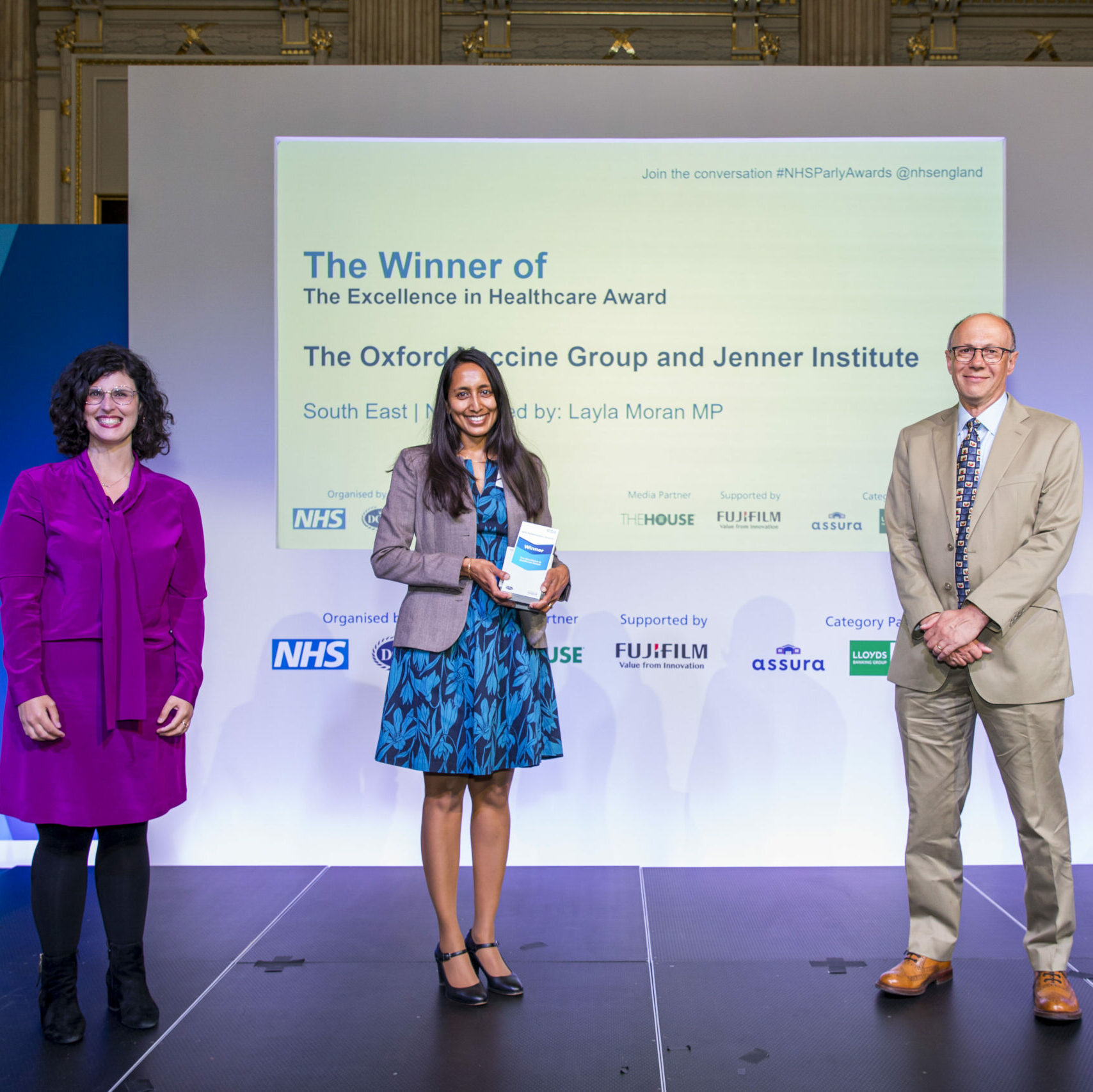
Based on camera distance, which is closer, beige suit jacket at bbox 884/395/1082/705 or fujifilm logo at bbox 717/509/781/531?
beige suit jacket at bbox 884/395/1082/705

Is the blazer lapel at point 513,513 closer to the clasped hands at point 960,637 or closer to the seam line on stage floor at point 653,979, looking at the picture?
the clasped hands at point 960,637

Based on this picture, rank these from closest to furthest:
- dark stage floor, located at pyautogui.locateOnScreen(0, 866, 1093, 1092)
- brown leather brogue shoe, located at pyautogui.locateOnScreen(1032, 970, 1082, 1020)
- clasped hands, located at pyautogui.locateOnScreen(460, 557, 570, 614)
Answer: dark stage floor, located at pyautogui.locateOnScreen(0, 866, 1093, 1092), brown leather brogue shoe, located at pyautogui.locateOnScreen(1032, 970, 1082, 1020), clasped hands, located at pyautogui.locateOnScreen(460, 557, 570, 614)

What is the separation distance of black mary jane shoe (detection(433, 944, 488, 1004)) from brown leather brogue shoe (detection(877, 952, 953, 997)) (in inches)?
38.3

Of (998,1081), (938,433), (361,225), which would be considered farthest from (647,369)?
(998,1081)

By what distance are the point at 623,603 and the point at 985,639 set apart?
1.57 m

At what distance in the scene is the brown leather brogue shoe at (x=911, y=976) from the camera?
2510mm

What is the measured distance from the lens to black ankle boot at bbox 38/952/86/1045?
2258 mm

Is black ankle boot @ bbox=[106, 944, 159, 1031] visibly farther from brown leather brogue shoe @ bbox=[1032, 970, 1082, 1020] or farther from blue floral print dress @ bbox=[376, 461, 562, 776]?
brown leather brogue shoe @ bbox=[1032, 970, 1082, 1020]

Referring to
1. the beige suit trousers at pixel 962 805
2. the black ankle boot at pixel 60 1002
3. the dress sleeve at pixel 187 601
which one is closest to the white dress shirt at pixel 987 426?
the beige suit trousers at pixel 962 805

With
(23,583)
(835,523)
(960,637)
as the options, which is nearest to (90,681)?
(23,583)

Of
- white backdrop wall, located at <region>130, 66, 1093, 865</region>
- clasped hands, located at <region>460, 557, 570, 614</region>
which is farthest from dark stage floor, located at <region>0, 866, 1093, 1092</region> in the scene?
clasped hands, located at <region>460, 557, 570, 614</region>

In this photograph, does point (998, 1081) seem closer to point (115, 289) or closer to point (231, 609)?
point (231, 609)

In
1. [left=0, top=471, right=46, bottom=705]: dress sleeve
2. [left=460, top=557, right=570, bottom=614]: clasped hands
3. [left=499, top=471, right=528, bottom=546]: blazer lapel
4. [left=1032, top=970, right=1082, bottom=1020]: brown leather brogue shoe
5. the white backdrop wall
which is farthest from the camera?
the white backdrop wall

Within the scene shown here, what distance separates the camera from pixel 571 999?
8.25 ft
